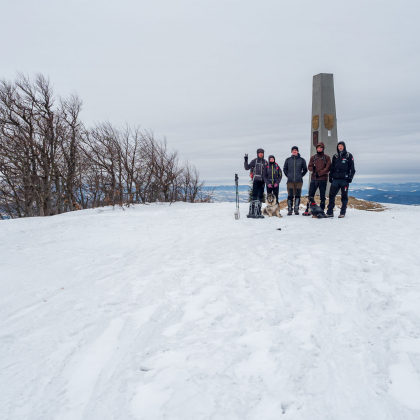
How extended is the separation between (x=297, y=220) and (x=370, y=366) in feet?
19.1

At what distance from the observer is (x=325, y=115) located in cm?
1219

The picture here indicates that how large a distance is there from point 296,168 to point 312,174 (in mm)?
540

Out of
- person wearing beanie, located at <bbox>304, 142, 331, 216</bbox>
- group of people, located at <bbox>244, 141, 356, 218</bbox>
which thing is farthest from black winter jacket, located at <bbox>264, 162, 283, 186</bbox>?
person wearing beanie, located at <bbox>304, 142, 331, 216</bbox>

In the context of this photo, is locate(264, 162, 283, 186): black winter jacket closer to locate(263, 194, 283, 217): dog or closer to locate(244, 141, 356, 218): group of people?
locate(244, 141, 356, 218): group of people

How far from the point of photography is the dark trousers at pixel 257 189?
823 centimetres

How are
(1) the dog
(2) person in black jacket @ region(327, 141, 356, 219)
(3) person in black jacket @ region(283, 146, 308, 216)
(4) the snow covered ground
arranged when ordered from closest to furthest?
(4) the snow covered ground
(2) person in black jacket @ region(327, 141, 356, 219)
(3) person in black jacket @ region(283, 146, 308, 216)
(1) the dog

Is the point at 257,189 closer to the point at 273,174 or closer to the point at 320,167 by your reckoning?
the point at 273,174

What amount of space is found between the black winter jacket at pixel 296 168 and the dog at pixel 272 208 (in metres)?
0.86

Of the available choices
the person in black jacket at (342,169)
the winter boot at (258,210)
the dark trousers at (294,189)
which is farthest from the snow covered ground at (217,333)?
the dark trousers at (294,189)

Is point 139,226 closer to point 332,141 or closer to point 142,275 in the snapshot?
point 142,275

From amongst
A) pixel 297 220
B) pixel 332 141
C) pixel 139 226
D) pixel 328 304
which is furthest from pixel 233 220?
pixel 332 141

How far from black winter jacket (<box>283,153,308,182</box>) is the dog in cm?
86

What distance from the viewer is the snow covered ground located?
6.18ft

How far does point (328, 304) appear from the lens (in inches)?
120
